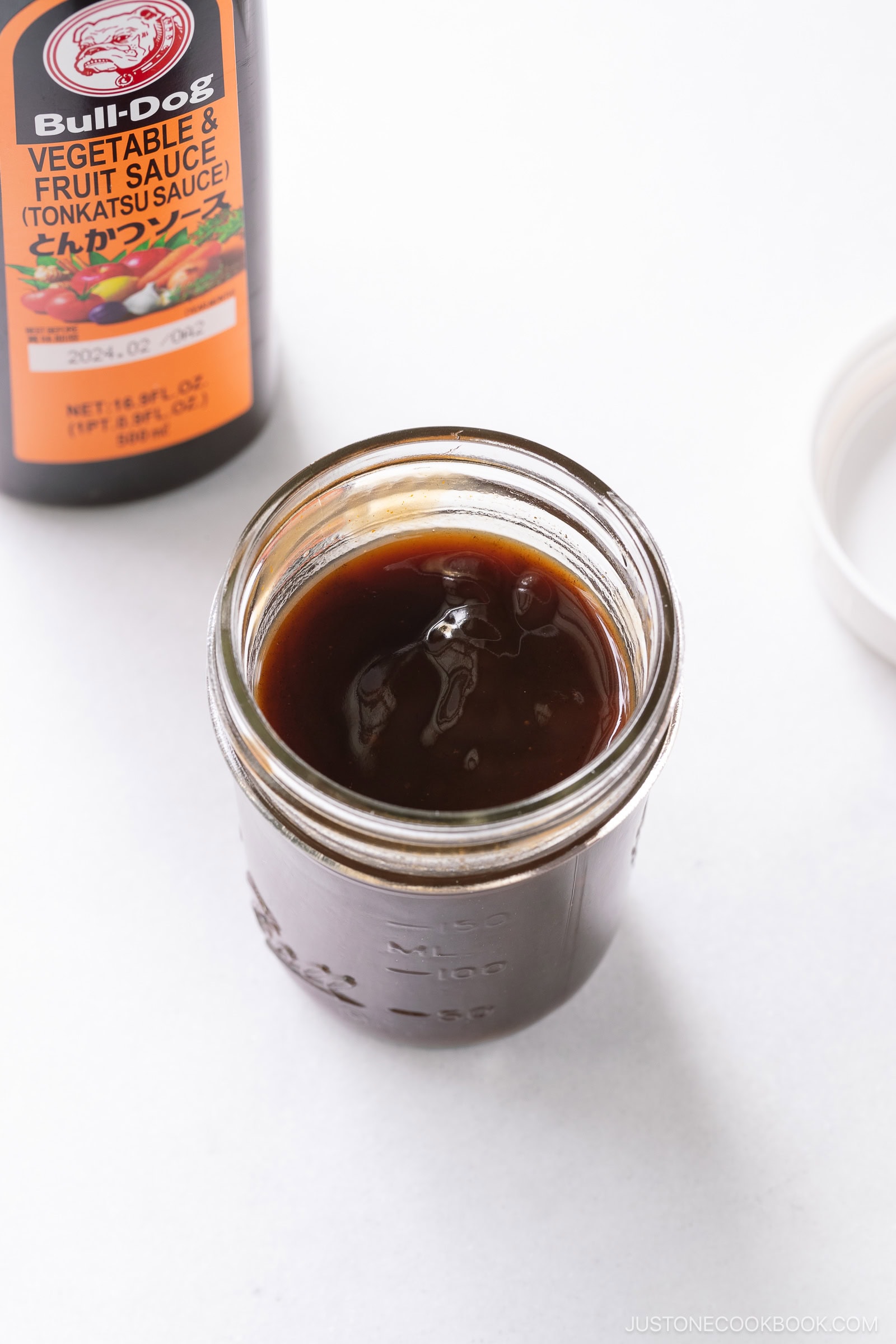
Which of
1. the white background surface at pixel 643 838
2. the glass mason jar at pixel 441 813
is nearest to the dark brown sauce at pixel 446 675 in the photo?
the glass mason jar at pixel 441 813

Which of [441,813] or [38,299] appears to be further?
[38,299]

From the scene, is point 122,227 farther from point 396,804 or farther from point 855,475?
point 855,475

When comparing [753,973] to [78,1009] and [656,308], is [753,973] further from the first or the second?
[656,308]

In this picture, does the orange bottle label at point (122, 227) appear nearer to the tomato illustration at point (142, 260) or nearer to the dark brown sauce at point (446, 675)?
the tomato illustration at point (142, 260)

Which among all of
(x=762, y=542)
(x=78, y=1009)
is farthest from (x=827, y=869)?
(x=78, y=1009)

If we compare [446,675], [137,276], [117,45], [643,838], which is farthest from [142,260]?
[643,838]

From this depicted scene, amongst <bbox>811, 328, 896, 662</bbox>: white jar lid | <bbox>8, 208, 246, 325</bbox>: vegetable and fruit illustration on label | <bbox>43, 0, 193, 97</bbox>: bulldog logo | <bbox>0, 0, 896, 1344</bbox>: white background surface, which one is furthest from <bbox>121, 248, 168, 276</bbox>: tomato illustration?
<bbox>811, 328, 896, 662</bbox>: white jar lid
